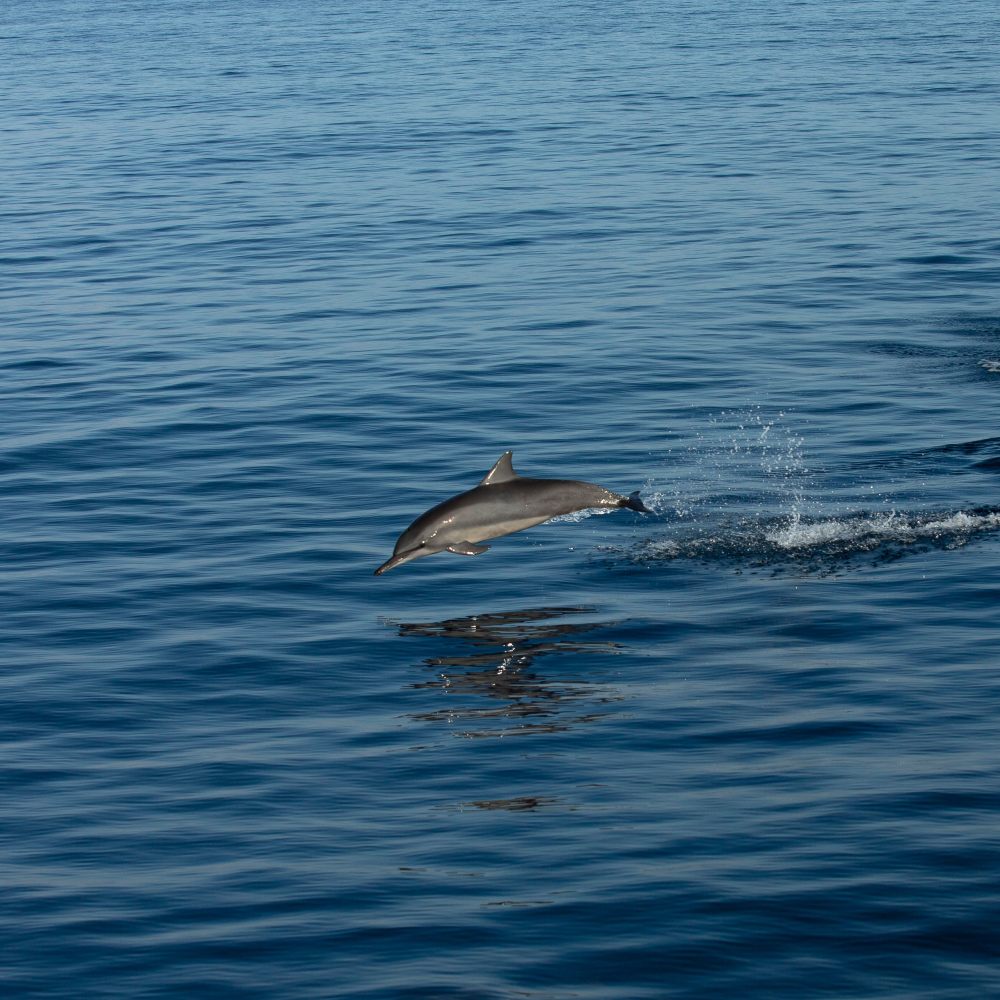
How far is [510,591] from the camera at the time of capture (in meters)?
17.5

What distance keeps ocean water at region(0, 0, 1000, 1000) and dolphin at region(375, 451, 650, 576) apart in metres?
0.95

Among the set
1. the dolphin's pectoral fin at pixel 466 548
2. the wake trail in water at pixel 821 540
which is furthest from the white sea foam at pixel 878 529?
the dolphin's pectoral fin at pixel 466 548

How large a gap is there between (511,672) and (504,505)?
1481 mm

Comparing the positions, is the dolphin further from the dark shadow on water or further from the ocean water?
the ocean water

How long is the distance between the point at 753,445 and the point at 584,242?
14173 millimetres

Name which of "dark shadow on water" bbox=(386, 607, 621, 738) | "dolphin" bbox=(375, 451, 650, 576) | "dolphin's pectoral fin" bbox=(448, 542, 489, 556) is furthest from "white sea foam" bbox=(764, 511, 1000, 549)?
"dolphin's pectoral fin" bbox=(448, 542, 489, 556)

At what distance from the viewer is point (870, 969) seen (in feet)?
33.9

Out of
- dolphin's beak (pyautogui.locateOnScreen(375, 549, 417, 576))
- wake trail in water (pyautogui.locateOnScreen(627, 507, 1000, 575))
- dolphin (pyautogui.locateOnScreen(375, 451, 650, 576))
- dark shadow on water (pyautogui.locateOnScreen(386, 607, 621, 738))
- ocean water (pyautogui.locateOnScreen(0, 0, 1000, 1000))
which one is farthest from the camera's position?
wake trail in water (pyautogui.locateOnScreen(627, 507, 1000, 575))

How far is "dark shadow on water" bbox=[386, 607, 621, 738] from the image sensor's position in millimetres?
14266

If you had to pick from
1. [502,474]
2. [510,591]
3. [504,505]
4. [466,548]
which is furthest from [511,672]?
[510,591]

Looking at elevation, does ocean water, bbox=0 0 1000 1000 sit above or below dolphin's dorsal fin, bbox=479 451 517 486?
below

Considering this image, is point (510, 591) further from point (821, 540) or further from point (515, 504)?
point (821, 540)

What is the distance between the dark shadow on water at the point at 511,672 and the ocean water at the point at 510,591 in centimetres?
5

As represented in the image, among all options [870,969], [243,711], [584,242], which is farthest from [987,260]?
[870,969]
